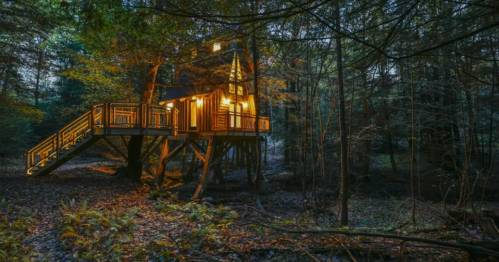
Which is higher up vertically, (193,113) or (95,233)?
(193,113)

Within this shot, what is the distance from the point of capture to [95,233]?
5148 mm

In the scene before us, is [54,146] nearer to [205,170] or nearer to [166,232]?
[205,170]

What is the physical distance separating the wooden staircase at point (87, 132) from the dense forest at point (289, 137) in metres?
0.92

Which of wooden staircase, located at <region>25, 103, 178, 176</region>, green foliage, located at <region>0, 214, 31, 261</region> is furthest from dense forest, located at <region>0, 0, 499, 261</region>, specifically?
wooden staircase, located at <region>25, 103, 178, 176</region>

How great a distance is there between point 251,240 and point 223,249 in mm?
622

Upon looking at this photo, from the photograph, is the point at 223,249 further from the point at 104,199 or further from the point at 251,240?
the point at 104,199

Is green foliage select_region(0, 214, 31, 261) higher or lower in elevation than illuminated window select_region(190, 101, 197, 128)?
lower

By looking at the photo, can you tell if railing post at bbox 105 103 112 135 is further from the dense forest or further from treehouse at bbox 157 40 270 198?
treehouse at bbox 157 40 270 198

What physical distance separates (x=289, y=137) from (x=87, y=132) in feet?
38.3

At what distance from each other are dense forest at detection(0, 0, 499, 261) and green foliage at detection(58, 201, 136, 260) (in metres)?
0.03

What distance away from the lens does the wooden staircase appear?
9.94 m

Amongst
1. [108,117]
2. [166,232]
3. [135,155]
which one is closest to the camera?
[166,232]

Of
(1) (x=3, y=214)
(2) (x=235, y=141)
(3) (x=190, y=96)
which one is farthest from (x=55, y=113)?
(1) (x=3, y=214)

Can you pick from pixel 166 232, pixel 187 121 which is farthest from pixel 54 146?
pixel 166 232
